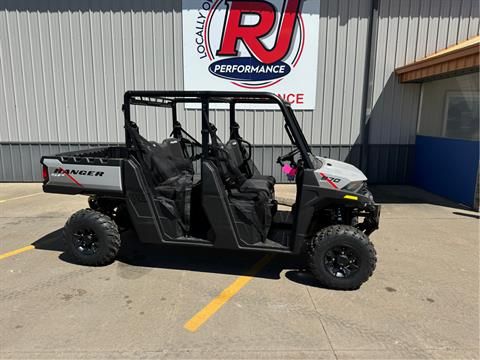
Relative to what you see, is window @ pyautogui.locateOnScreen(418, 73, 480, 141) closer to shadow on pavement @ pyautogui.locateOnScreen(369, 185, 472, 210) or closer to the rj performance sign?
shadow on pavement @ pyautogui.locateOnScreen(369, 185, 472, 210)

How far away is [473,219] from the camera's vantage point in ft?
19.6

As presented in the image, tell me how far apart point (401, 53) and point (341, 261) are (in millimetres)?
7152

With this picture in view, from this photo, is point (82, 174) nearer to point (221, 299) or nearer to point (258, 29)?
point (221, 299)

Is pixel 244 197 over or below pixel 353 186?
below

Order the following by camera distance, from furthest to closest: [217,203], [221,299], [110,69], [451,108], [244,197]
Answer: [110,69] < [451,108] < [244,197] < [217,203] < [221,299]

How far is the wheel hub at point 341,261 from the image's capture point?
339 cm

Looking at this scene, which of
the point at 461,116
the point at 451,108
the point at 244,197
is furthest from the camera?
the point at 451,108

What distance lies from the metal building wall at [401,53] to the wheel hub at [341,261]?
6135mm

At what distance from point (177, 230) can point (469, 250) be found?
4040mm

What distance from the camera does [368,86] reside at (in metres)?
8.46

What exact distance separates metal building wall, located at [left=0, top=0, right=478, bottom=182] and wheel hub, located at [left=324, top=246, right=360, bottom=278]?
219 inches

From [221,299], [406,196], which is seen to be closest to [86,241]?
[221,299]

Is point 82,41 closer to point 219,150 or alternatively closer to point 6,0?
point 6,0

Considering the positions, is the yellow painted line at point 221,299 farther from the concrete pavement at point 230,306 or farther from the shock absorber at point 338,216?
the shock absorber at point 338,216
